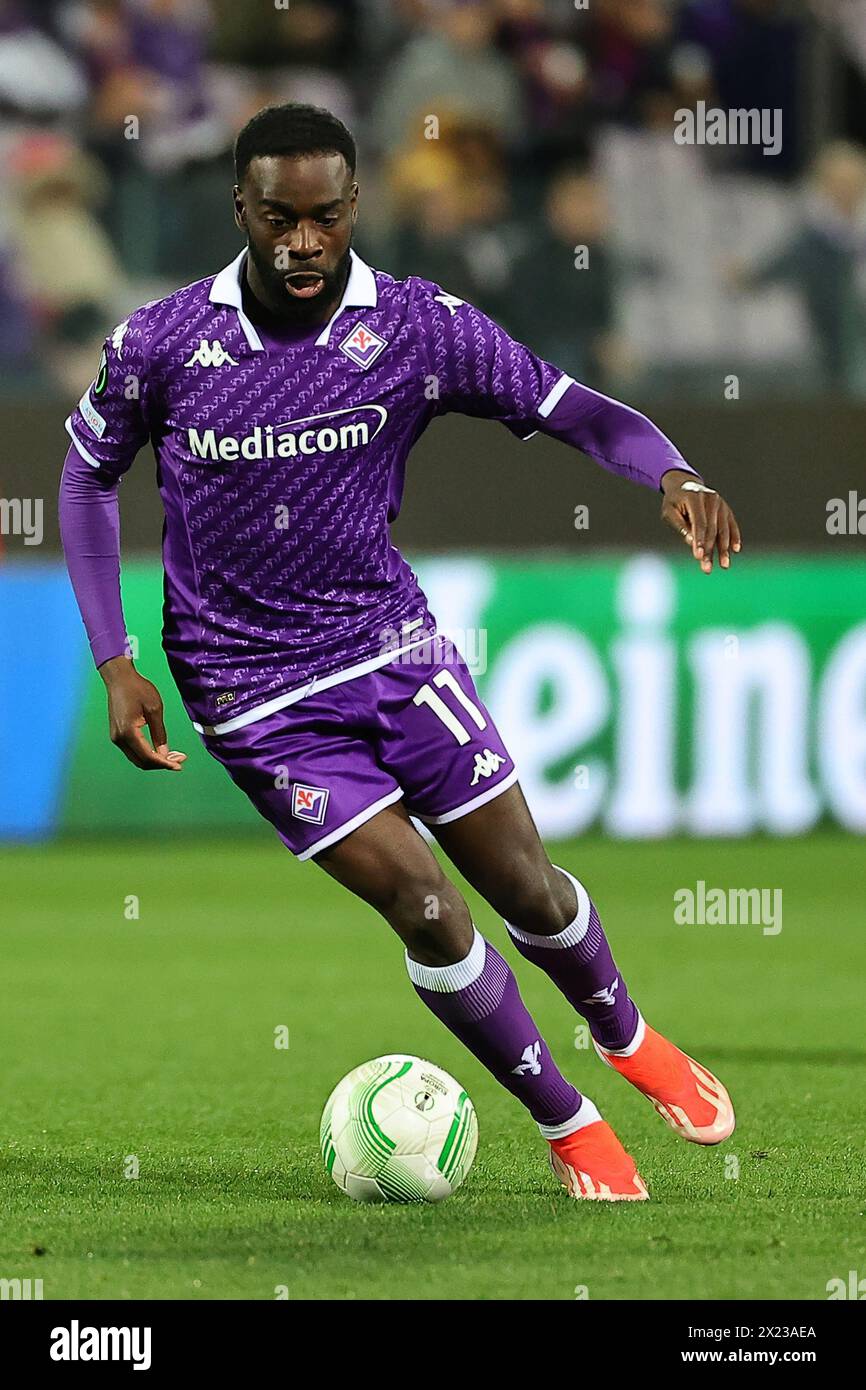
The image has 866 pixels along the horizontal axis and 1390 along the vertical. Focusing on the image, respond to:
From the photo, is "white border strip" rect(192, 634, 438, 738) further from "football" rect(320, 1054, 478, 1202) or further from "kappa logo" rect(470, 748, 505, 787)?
"football" rect(320, 1054, 478, 1202)

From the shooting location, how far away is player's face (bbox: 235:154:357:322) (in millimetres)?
4492

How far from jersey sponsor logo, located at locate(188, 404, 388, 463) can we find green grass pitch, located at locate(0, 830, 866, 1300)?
5.22 feet

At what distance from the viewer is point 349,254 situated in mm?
4781

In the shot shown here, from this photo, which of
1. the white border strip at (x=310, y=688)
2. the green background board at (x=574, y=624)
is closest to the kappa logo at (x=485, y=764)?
the white border strip at (x=310, y=688)

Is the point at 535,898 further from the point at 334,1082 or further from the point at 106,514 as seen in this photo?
the point at 334,1082

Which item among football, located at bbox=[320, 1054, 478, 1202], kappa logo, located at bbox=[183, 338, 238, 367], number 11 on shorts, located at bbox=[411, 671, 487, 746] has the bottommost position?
football, located at bbox=[320, 1054, 478, 1202]

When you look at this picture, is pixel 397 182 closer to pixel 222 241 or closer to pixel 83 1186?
pixel 222 241

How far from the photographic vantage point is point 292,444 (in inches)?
186

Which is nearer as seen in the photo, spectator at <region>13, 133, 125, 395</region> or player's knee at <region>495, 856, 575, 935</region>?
player's knee at <region>495, 856, 575, 935</region>

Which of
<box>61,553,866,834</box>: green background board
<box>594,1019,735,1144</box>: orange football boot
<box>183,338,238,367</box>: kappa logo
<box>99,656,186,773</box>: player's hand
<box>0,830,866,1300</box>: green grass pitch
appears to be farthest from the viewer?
<box>61,553,866,834</box>: green background board

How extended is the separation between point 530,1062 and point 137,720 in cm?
111

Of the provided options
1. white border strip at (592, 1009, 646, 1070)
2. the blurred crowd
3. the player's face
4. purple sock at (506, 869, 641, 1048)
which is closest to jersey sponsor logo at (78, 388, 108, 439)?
the player's face

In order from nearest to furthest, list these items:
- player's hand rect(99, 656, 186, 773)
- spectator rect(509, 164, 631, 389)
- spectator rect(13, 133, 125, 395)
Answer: player's hand rect(99, 656, 186, 773), spectator rect(13, 133, 125, 395), spectator rect(509, 164, 631, 389)

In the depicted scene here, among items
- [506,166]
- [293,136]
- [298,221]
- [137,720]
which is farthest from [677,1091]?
[506,166]
